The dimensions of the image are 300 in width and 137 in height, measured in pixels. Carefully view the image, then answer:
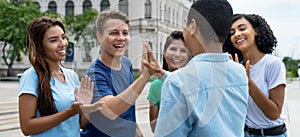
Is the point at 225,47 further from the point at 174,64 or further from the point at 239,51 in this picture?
the point at 174,64

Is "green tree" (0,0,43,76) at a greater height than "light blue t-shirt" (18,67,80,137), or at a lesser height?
greater

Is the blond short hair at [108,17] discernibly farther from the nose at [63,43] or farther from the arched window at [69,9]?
the arched window at [69,9]

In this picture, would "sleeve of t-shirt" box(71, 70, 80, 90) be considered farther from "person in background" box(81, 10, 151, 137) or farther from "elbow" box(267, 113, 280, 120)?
"elbow" box(267, 113, 280, 120)

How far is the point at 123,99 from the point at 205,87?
0.45m

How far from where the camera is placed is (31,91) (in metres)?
2.14

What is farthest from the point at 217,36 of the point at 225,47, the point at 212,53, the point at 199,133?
the point at 225,47

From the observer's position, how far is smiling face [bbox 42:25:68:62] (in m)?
2.25

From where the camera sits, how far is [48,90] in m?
2.18

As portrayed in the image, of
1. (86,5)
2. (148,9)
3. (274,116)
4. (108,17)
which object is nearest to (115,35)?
(108,17)

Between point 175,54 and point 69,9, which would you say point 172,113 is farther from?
point 69,9

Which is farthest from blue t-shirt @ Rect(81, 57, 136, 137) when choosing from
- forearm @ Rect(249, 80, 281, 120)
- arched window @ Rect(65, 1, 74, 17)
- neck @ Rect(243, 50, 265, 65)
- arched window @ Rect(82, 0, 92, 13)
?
arched window @ Rect(65, 1, 74, 17)

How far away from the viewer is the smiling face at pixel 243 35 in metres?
2.37

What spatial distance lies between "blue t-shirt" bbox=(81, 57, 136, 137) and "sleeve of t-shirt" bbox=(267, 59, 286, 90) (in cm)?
82

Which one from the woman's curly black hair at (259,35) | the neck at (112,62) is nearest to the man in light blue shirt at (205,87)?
the neck at (112,62)
